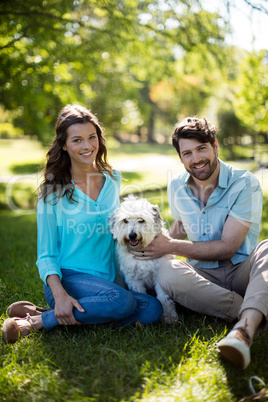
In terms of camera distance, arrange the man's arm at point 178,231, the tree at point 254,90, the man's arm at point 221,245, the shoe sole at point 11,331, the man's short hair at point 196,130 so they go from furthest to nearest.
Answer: the tree at point 254,90, the man's arm at point 178,231, the man's short hair at point 196,130, the man's arm at point 221,245, the shoe sole at point 11,331

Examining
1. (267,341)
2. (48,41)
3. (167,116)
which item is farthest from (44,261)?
(167,116)

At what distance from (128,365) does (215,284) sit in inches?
35.1

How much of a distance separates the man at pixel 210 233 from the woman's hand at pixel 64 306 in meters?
0.73

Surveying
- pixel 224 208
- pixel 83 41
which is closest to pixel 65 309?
pixel 224 208

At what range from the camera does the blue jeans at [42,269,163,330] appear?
258 centimetres

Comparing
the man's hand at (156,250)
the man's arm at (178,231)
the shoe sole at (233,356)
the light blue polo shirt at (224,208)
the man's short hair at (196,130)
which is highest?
the man's short hair at (196,130)

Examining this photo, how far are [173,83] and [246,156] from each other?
8.71m

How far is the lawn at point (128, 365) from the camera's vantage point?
1972mm

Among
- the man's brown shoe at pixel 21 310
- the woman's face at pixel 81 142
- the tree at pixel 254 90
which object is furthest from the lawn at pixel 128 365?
the tree at pixel 254 90

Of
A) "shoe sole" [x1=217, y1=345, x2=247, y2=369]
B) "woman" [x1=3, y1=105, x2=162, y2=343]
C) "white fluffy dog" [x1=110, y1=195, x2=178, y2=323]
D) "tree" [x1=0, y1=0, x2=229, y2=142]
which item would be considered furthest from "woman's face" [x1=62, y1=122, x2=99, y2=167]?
"tree" [x1=0, y1=0, x2=229, y2=142]

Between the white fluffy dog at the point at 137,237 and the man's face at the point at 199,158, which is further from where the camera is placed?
the white fluffy dog at the point at 137,237

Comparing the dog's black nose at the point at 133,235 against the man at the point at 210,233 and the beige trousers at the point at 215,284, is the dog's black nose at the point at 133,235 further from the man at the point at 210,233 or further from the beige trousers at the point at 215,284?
the beige trousers at the point at 215,284

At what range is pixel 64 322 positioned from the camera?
2584 mm

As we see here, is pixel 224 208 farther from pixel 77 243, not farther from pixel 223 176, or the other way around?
pixel 77 243
